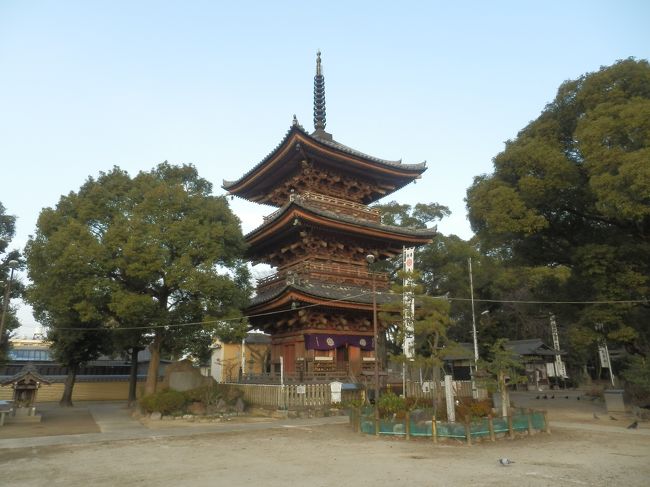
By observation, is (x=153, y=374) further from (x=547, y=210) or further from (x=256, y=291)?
(x=547, y=210)

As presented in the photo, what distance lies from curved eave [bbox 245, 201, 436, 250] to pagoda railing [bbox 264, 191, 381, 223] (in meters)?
0.89

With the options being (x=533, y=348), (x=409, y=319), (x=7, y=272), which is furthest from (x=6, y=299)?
(x=533, y=348)

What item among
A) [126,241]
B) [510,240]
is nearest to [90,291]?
[126,241]

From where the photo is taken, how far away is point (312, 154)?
26094 mm

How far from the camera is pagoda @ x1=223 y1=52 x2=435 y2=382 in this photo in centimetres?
2381

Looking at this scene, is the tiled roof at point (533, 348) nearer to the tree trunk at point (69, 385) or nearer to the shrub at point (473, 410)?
the shrub at point (473, 410)

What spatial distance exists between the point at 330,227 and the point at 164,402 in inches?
470

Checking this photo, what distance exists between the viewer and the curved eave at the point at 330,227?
78.8ft

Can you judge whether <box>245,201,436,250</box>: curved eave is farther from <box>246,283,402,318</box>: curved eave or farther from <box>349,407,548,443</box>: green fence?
<box>349,407,548,443</box>: green fence

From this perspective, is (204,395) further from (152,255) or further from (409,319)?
(409,319)

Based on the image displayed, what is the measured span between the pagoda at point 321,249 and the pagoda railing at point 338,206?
0.20 feet

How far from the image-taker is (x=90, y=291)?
1981 centimetres

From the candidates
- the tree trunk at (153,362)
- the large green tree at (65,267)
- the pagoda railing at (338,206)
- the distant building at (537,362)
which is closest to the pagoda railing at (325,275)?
the pagoda railing at (338,206)

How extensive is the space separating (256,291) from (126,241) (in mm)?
9980
